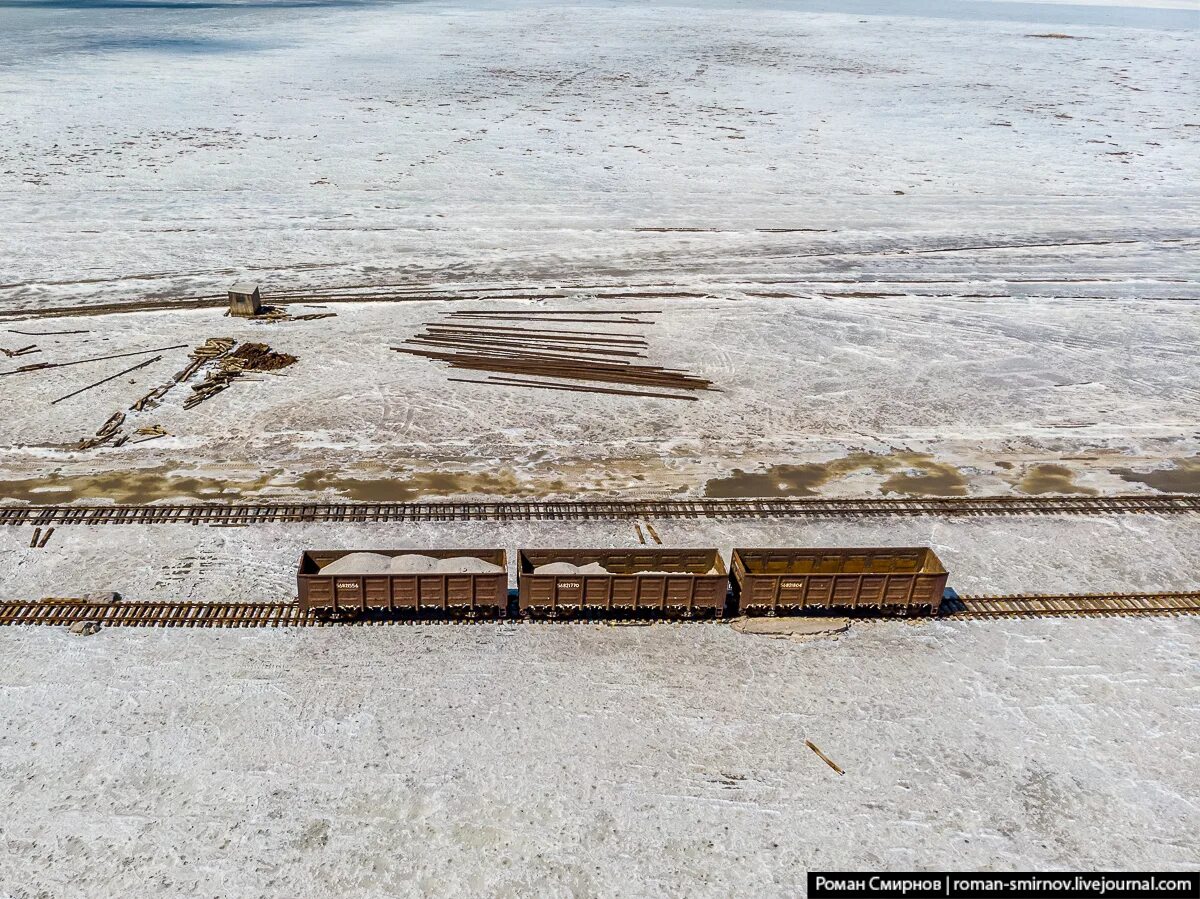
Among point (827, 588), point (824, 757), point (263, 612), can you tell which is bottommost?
point (824, 757)

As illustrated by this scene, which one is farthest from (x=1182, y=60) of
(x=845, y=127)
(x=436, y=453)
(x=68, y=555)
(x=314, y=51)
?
(x=68, y=555)

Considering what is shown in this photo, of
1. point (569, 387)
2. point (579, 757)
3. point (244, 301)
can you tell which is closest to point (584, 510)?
point (569, 387)

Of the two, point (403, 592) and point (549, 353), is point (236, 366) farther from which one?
point (403, 592)

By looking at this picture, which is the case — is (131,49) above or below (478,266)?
above

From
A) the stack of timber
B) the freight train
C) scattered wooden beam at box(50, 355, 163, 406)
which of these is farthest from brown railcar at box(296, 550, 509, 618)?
scattered wooden beam at box(50, 355, 163, 406)

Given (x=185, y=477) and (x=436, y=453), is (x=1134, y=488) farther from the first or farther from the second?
(x=185, y=477)

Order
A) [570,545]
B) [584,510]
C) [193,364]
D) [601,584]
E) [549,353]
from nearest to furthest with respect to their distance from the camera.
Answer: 1. [601,584]
2. [570,545]
3. [584,510]
4. [193,364]
5. [549,353]

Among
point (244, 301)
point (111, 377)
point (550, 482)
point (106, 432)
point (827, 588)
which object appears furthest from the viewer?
point (244, 301)
